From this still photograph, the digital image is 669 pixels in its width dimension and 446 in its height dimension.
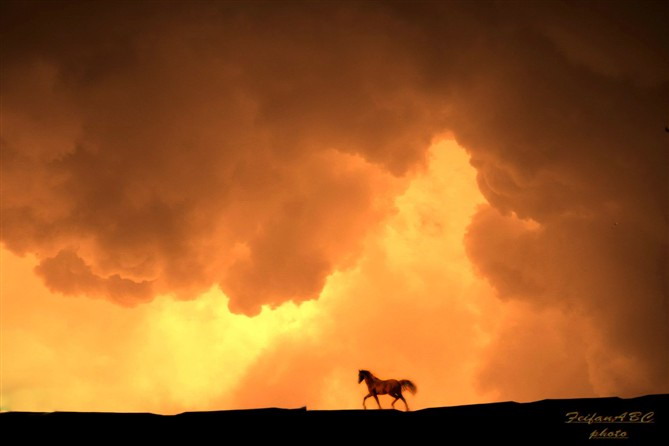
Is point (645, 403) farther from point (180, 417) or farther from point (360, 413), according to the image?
point (180, 417)

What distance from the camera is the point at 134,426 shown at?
161 inches

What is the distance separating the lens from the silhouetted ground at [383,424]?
153 inches

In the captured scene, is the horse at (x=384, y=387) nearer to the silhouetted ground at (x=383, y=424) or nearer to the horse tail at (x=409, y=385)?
the horse tail at (x=409, y=385)

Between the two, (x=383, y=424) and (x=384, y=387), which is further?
(x=384, y=387)

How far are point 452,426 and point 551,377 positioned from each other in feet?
24.9

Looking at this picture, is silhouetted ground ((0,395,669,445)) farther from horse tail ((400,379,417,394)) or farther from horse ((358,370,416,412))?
horse tail ((400,379,417,394))

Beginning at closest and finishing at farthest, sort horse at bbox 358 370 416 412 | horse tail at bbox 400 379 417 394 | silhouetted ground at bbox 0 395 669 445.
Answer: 1. silhouetted ground at bbox 0 395 669 445
2. horse at bbox 358 370 416 412
3. horse tail at bbox 400 379 417 394

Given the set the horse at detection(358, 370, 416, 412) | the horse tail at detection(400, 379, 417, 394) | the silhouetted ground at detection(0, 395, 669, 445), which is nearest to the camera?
the silhouetted ground at detection(0, 395, 669, 445)

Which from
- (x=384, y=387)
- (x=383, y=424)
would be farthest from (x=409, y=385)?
(x=383, y=424)

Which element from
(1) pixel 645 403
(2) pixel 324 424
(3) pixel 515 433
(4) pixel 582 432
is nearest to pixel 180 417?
(2) pixel 324 424

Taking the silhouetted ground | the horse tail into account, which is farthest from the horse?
the silhouetted ground

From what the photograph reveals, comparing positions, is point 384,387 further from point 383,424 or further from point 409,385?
point 383,424

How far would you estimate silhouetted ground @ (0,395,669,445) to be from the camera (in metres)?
3.88

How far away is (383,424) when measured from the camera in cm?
406
